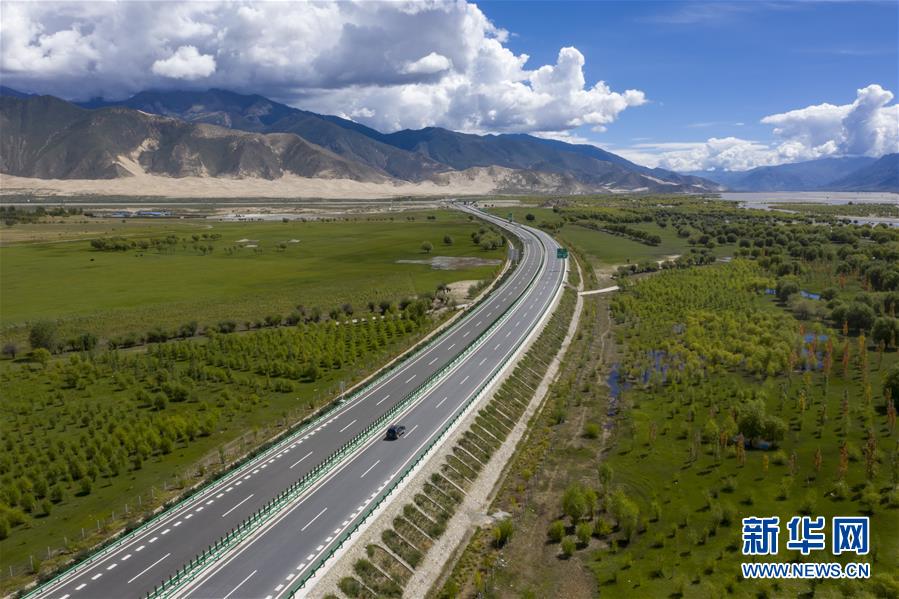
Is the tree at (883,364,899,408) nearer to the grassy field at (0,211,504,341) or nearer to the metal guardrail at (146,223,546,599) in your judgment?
the metal guardrail at (146,223,546,599)

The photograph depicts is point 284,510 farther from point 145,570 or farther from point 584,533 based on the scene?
point 584,533

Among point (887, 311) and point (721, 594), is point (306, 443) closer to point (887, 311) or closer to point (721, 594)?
point (721, 594)

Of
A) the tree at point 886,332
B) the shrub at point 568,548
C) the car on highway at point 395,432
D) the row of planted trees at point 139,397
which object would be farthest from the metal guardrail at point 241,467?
the tree at point 886,332

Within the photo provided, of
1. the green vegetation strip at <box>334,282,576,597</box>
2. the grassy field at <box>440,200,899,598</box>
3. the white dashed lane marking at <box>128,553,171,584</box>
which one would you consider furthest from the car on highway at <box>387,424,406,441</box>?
the white dashed lane marking at <box>128,553,171,584</box>

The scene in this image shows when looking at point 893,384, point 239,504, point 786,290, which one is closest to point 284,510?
point 239,504

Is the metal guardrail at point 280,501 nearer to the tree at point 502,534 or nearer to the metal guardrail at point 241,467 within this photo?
the metal guardrail at point 241,467

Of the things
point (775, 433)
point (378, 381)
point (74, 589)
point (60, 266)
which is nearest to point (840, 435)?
point (775, 433)

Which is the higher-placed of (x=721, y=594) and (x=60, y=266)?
(x=60, y=266)
